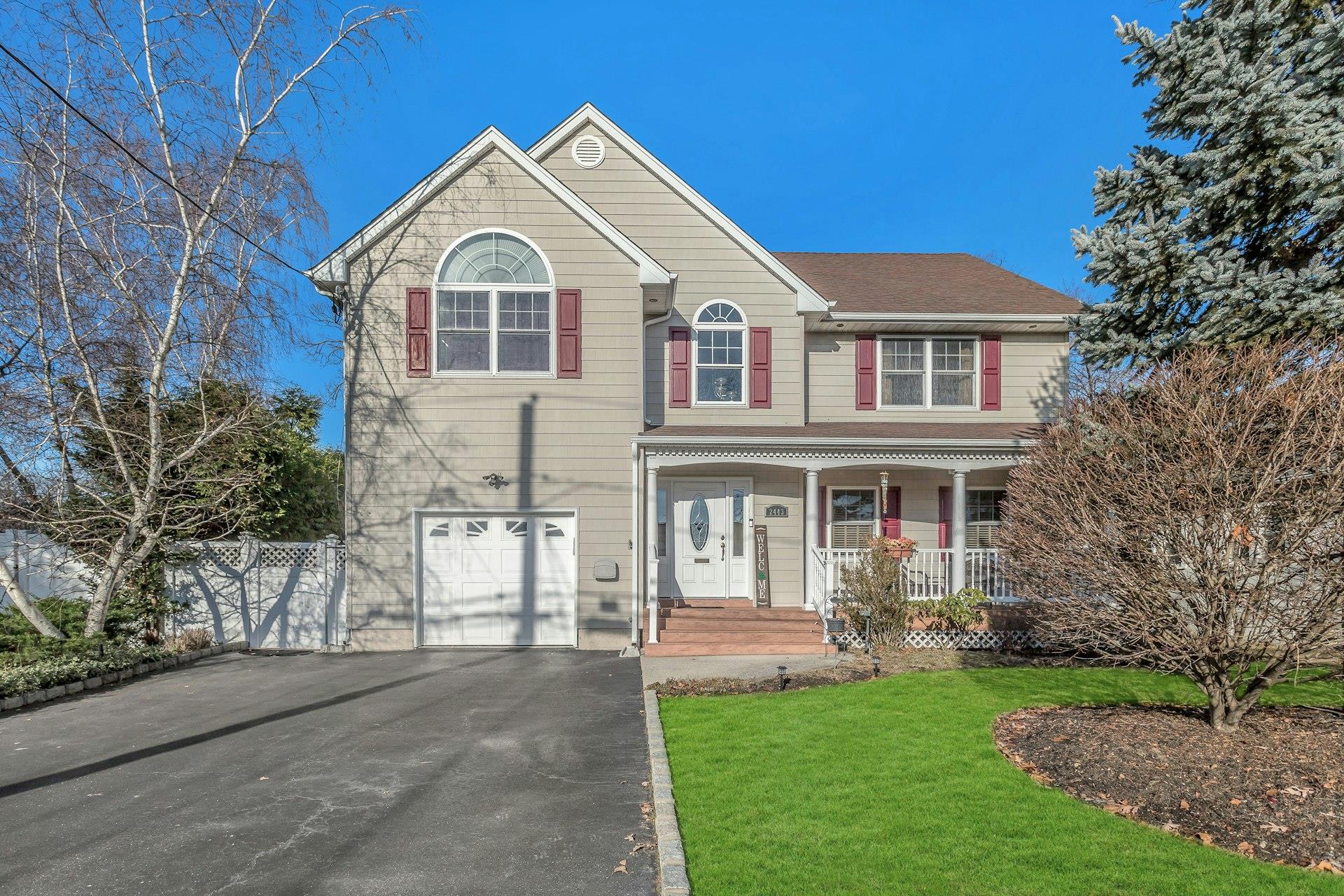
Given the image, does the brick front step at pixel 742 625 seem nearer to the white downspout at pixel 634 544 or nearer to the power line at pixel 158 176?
the white downspout at pixel 634 544

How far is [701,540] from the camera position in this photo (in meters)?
13.4

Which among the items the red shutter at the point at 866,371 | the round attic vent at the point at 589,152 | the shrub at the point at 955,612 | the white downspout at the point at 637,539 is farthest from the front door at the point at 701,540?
the round attic vent at the point at 589,152

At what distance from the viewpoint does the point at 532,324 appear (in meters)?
12.2

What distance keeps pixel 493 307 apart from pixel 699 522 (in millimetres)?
5200

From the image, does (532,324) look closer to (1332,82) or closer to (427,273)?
(427,273)

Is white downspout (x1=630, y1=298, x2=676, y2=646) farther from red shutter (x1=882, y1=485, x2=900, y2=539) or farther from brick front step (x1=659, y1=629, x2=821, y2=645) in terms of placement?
red shutter (x1=882, y1=485, x2=900, y2=539)

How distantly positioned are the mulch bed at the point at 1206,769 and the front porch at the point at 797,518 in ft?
15.4

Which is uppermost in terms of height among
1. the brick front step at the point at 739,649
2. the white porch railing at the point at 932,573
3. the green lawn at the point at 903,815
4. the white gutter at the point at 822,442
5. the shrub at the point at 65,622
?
the white gutter at the point at 822,442

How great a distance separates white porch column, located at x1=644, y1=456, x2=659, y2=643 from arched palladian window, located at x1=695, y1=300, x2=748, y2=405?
1971 millimetres

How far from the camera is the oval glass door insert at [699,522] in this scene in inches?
526

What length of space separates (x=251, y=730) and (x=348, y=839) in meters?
3.42

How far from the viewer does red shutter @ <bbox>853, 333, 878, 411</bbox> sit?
1392cm

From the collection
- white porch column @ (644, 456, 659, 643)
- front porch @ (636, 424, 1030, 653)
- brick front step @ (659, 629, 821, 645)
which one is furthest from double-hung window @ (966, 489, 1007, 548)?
white porch column @ (644, 456, 659, 643)

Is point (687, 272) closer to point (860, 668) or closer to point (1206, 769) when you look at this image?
point (860, 668)
